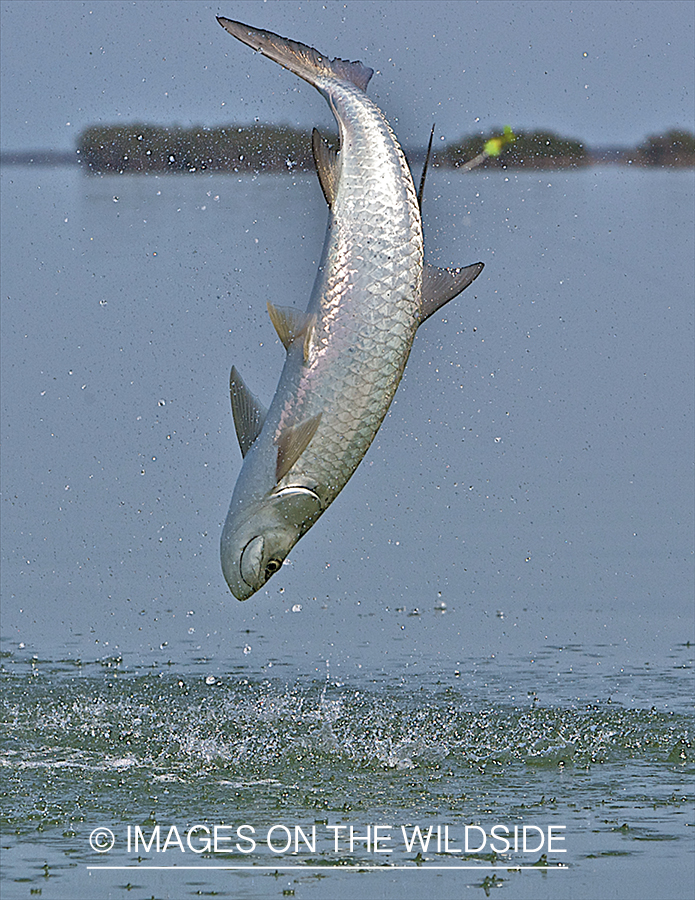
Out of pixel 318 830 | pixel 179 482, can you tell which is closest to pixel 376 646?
pixel 318 830

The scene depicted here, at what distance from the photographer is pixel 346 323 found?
23.5 ft

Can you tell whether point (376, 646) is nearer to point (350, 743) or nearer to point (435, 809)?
point (350, 743)

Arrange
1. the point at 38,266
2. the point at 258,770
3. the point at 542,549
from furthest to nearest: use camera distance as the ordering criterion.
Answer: the point at 38,266, the point at 542,549, the point at 258,770

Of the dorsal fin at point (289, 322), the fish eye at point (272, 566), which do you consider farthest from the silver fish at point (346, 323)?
the fish eye at point (272, 566)

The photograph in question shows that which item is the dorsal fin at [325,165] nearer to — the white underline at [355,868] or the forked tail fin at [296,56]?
the forked tail fin at [296,56]

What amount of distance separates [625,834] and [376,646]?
11.0ft

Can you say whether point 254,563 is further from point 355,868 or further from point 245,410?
point 355,868

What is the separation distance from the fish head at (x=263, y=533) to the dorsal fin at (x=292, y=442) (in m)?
0.11

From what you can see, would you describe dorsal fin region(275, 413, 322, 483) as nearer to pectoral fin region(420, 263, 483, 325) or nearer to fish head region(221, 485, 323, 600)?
fish head region(221, 485, 323, 600)

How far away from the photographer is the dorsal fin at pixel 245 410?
291 inches

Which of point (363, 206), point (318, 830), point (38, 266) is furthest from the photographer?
point (38, 266)

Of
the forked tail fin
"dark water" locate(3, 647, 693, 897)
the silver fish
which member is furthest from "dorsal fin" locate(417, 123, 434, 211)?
"dark water" locate(3, 647, 693, 897)

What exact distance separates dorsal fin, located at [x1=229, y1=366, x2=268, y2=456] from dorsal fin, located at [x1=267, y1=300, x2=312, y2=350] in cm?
30

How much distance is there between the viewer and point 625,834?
7.62 m
